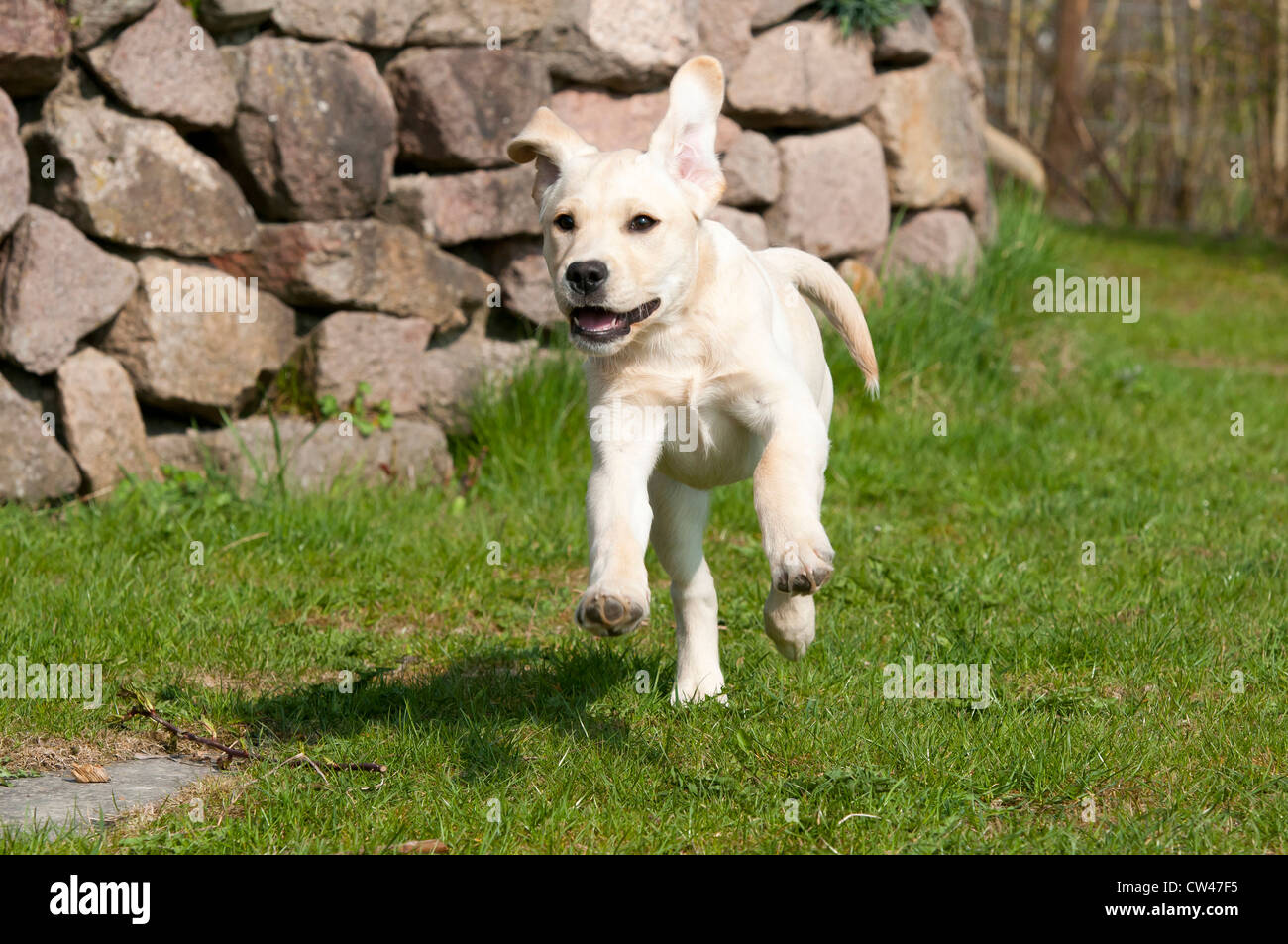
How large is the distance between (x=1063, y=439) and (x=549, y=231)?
4409mm

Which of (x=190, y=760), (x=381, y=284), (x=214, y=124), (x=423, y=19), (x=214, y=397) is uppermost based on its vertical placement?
(x=423, y=19)

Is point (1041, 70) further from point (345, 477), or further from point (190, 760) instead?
point (190, 760)

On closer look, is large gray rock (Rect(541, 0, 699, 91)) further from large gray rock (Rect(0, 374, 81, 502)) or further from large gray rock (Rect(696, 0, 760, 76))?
large gray rock (Rect(0, 374, 81, 502))

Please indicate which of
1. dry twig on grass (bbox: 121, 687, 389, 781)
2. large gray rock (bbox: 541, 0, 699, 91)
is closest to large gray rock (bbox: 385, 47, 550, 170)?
large gray rock (bbox: 541, 0, 699, 91)

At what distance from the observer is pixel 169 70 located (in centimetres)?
552

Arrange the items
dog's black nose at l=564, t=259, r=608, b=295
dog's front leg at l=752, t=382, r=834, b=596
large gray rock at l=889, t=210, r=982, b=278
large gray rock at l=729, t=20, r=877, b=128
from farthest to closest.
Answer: large gray rock at l=889, t=210, r=982, b=278, large gray rock at l=729, t=20, r=877, b=128, dog's black nose at l=564, t=259, r=608, b=295, dog's front leg at l=752, t=382, r=834, b=596

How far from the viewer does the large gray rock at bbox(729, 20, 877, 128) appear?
7184 mm

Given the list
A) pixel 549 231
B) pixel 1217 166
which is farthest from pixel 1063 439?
pixel 1217 166

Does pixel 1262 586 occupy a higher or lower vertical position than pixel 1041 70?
lower

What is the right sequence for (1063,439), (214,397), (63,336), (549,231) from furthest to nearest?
(1063,439) → (214,397) → (63,336) → (549,231)

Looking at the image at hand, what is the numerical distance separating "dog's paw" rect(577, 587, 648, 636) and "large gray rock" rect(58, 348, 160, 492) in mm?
3407

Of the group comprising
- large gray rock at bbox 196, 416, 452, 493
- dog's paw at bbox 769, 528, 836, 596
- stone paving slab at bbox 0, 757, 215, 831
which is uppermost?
dog's paw at bbox 769, 528, 836, 596

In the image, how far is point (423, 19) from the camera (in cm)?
610

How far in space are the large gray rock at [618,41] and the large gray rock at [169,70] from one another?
5.01ft
